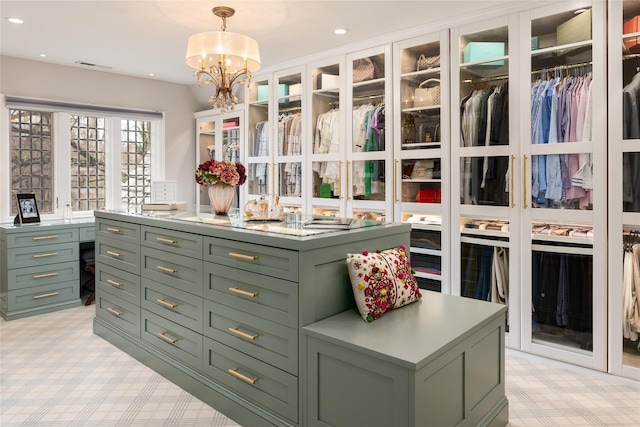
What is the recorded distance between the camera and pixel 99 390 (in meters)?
2.67

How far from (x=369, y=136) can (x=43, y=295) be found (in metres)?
3.46

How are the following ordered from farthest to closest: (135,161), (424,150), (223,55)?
(135,161) < (424,150) < (223,55)

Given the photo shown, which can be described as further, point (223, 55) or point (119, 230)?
point (119, 230)

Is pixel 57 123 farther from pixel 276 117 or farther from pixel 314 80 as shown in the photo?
pixel 314 80

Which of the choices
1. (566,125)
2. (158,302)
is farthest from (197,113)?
(566,125)

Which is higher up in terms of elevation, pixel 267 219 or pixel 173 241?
pixel 267 219

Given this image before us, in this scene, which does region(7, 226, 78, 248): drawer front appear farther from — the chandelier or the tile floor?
the chandelier

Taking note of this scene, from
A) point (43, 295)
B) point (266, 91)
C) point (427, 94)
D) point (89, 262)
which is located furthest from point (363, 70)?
point (43, 295)

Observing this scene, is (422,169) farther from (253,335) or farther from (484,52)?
(253,335)

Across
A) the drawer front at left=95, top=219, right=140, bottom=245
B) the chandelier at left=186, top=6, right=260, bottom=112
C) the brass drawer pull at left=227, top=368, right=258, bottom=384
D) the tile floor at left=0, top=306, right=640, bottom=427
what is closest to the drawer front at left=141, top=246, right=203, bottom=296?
the drawer front at left=95, top=219, right=140, bottom=245

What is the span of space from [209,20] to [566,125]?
9.04ft

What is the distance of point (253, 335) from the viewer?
2.16m

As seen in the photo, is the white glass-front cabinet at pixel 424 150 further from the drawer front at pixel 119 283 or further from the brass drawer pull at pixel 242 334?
the drawer front at pixel 119 283

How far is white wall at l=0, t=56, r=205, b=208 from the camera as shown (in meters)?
4.69
